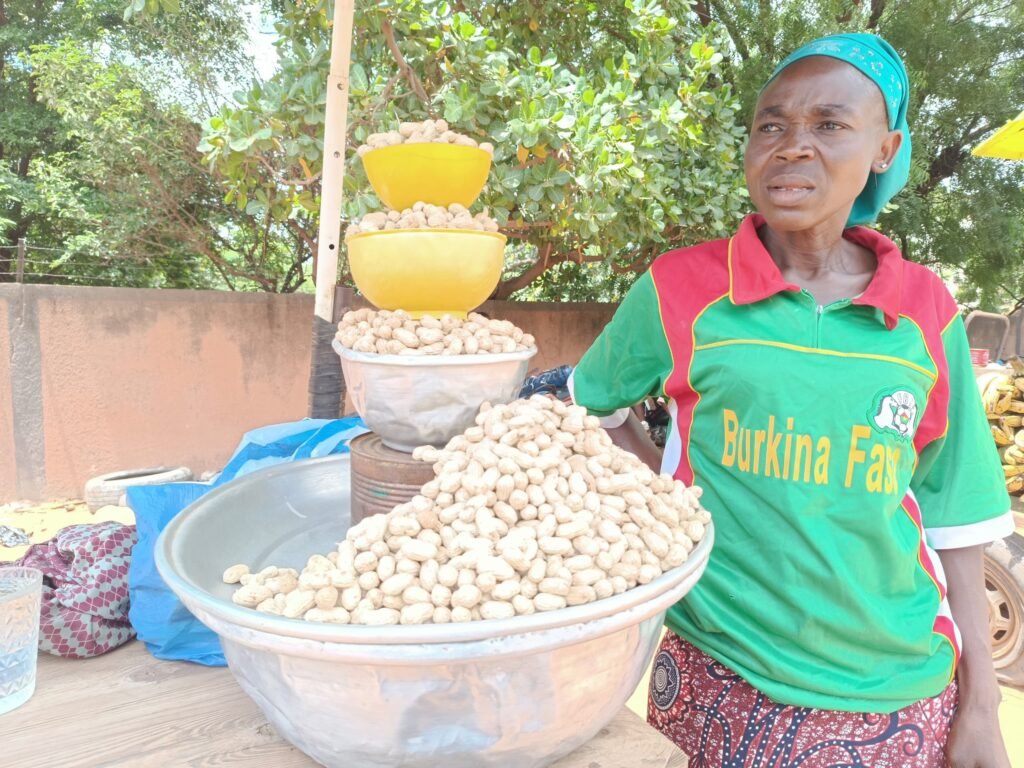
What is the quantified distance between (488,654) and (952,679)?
41.1 inches

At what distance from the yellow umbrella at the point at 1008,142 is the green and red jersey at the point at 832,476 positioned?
3.42 meters

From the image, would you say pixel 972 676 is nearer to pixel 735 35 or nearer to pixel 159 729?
pixel 159 729

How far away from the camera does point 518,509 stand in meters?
0.81

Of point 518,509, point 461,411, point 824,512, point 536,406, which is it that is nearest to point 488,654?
point 518,509

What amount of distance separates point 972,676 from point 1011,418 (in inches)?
158

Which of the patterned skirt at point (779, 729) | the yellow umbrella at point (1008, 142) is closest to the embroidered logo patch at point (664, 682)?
the patterned skirt at point (779, 729)

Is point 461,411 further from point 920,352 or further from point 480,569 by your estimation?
point 920,352

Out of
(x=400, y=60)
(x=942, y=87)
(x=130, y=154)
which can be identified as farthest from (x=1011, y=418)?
(x=130, y=154)

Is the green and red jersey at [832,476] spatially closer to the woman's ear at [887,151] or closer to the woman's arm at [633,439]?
the woman's ear at [887,151]

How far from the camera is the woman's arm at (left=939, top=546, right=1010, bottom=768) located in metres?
1.17

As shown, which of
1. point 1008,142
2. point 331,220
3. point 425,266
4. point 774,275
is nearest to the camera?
point 425,266

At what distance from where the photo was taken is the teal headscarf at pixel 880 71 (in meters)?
1.15

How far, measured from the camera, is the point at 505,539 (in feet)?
2.49

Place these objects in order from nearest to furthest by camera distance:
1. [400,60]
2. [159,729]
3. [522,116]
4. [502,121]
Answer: [159,729], [400,60], [522,116], [502,121]
